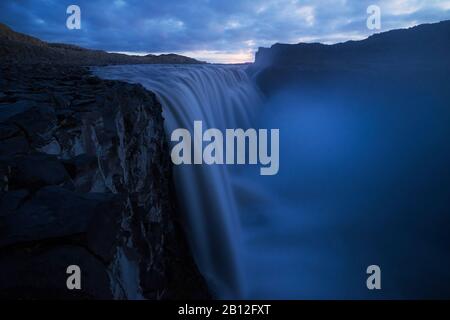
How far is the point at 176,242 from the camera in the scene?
6578 mm

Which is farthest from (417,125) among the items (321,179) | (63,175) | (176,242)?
(63,175)

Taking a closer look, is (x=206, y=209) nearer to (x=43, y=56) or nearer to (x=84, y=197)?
(x=84, y=197)

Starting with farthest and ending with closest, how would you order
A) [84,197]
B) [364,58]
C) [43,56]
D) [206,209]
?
[43,56] → [364,58] → [206,209] → [84,197]

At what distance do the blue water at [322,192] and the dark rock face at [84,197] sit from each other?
134 cm

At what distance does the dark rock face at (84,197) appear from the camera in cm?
183

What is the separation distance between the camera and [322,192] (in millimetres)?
12328

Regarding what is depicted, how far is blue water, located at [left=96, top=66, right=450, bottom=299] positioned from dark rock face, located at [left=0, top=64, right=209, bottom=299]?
4.39 feet

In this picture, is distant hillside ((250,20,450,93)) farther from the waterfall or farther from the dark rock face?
the dark rock face

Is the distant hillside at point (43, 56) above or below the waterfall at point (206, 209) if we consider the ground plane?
above

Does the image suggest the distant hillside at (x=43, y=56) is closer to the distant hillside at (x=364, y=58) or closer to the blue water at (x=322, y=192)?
the blue water at (x=322, y=192)

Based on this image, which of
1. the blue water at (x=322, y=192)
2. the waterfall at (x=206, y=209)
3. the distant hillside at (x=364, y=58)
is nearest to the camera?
the waterfall at (x=206, y=209)

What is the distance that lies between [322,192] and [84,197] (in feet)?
37.2

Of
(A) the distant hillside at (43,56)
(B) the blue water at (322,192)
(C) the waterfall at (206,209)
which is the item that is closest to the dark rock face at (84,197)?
(C) the waterfall at (206,209)

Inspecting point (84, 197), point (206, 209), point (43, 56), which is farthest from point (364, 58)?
point (43, 56)
